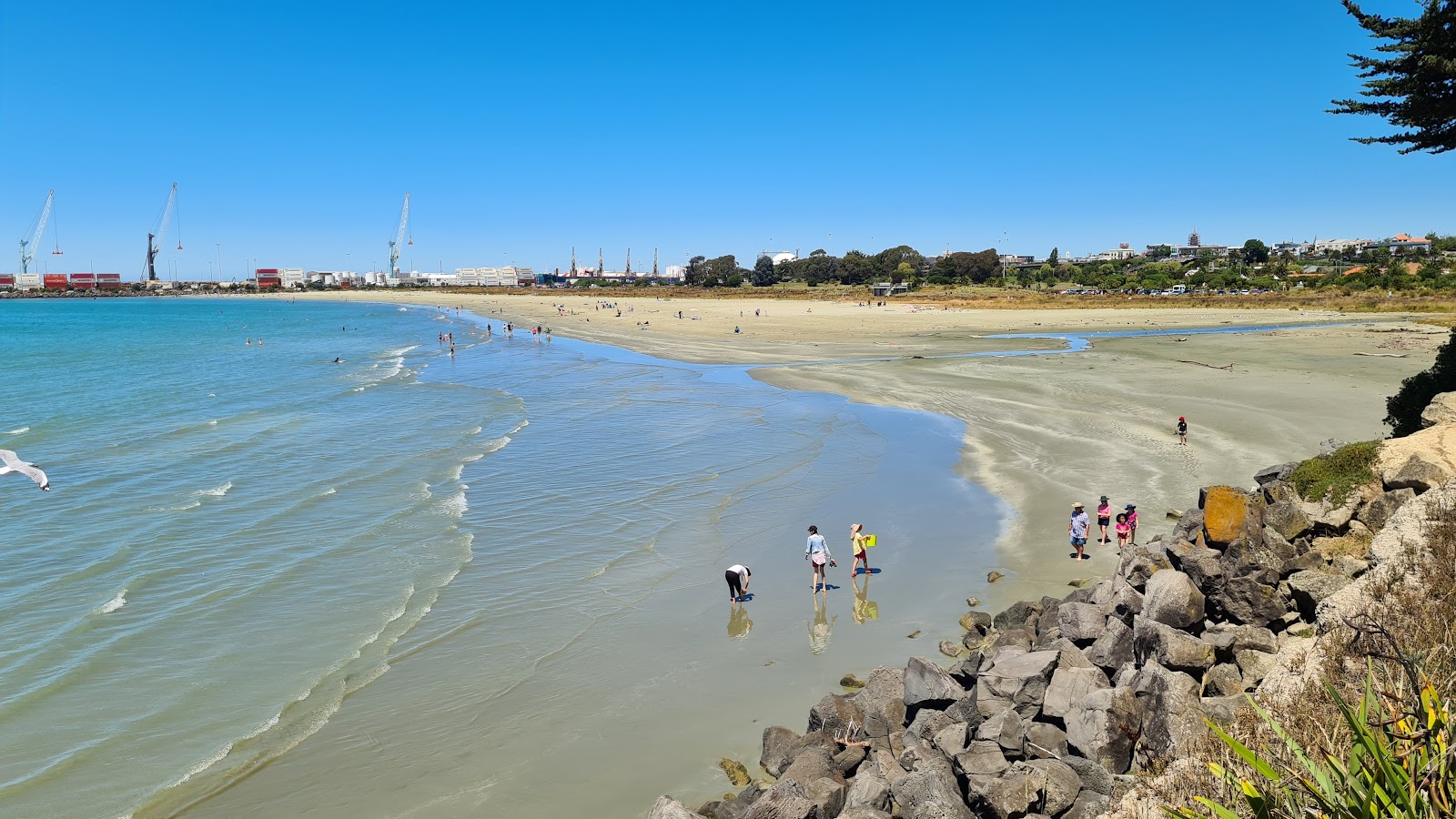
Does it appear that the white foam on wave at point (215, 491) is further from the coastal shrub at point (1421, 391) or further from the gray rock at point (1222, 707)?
the coastal shrub at point (1421, 391)

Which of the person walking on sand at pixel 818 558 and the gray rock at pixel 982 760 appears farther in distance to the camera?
the person walking on sand at pixel 818 558

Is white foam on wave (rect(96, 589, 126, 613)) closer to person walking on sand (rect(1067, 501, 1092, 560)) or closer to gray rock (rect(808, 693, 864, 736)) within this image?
gray rock (rect(808, 693, 864, 736))

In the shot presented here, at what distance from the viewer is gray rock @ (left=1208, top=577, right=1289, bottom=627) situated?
348 inches

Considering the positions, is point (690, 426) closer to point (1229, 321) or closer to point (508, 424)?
point (508, 424)

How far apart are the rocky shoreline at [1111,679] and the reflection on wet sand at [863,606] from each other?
6.53 feet

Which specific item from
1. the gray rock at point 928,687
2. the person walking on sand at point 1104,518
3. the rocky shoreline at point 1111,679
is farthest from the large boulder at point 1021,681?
the person walking on sand at point 1104,518

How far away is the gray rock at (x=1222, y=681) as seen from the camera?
764 cm

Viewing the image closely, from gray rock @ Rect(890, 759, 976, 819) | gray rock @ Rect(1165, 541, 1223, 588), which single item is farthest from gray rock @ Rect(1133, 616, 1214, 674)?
gray rock @ Rect(890, 759, 976, 819)

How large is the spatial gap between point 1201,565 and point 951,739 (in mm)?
3735

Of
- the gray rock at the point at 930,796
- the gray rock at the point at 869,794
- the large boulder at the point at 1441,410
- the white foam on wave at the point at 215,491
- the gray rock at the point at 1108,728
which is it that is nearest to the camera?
the gray rock at the point at 930,796

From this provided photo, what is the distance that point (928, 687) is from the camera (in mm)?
9031

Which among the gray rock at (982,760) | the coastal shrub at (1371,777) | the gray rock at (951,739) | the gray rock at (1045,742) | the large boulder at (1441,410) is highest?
the large boulder at (1441,410)

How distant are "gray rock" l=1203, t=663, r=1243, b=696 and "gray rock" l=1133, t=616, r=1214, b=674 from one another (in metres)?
0.13

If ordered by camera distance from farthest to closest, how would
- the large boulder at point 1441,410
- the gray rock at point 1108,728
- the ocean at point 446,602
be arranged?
1. the large boulder at point 1441,410
2. the ocean at point 446,602
3. the gray rock at point 1108,728
